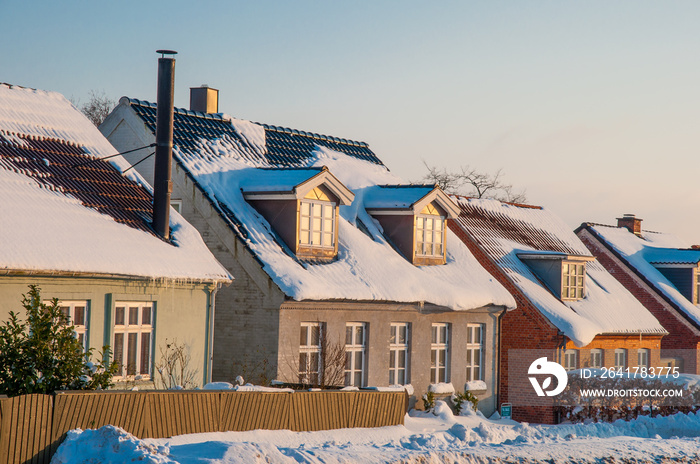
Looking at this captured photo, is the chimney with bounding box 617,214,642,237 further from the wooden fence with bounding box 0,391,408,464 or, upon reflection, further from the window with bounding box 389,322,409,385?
the wooden fence with bounding box 0,391,408,464

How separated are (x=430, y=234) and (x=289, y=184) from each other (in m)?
5.19

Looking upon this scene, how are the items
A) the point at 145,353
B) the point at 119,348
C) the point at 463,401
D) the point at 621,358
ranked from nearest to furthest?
the point at 119,348 < the point at 145,353 < the point at 463,401 < the point at 621,358

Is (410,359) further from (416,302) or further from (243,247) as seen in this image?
(243,247)

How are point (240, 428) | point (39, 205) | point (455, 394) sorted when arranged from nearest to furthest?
point (240, 428) → point (39, 205) → point (455, 394)

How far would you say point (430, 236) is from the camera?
25156 mm

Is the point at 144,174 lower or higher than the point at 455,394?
higher

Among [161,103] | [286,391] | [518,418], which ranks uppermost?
[161,103]

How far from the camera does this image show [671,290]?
35219 mm

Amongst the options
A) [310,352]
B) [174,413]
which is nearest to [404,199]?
[310,352]

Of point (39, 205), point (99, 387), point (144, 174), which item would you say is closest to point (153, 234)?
point (39, 205)

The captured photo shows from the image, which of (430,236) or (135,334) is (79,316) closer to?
(135,334)

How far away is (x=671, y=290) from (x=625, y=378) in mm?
11664

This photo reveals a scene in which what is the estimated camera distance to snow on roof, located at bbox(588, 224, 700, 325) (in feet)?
114

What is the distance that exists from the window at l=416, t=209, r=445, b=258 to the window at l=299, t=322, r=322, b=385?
4.75 metres
